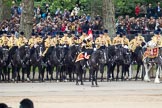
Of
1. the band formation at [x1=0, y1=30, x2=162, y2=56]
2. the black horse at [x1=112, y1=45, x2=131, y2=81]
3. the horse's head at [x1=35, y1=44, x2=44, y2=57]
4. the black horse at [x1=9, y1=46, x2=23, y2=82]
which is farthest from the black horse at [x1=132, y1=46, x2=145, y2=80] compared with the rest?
the black horse at [x1=9, y1=46, x2=23, y2=82]

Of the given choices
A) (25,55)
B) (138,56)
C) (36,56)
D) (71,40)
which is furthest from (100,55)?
(25,55)

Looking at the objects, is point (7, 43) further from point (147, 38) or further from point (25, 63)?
point (147, 38)

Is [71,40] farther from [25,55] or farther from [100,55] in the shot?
[100,55]

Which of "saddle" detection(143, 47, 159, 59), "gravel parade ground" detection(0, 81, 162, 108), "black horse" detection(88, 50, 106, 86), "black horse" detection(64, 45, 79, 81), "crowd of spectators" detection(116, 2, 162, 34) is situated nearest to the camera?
"gravel parade ground" detection(0, 81, 162, 108)

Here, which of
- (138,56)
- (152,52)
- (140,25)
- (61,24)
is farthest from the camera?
(140,25)

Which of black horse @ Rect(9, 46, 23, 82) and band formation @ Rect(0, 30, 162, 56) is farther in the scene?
black horse @ Rect(9, 46, 23, 82)

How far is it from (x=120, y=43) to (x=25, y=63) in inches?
197

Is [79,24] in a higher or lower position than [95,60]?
higher

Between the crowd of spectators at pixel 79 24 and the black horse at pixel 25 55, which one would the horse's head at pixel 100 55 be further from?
the crowd of spectators at pixel 79 24

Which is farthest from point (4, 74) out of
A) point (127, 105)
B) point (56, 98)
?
point (127, 105)

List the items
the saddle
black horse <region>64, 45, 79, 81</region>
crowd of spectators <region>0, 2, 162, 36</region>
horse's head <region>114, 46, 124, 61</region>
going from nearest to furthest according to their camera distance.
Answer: the saddle < black horse <region>64, 45, 79, 81</region> < horse's head <region>114, 46, 124, 61</region> < crowd of spectators <region>0, 2, 162, 36</region>

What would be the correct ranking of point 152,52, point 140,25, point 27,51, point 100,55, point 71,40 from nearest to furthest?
point 100,55 < point 152,52 < point 71,40 < point 27,51 < point 140,25

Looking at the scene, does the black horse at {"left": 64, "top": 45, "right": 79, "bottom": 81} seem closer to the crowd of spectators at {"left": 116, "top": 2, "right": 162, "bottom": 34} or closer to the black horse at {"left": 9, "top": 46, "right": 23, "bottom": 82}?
the black horse at {"left": 9, "top": 46, "right": 23, "bottom": 82}

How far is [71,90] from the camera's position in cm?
2912
